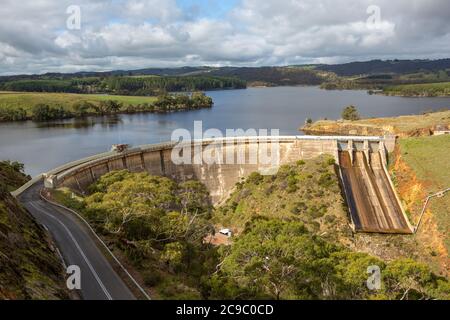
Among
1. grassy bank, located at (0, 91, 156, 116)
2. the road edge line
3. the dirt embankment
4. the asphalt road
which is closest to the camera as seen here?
the asphalt road

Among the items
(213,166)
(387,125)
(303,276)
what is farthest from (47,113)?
(303,276)

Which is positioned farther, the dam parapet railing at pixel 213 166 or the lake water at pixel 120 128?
the lake water at pixel 120 128

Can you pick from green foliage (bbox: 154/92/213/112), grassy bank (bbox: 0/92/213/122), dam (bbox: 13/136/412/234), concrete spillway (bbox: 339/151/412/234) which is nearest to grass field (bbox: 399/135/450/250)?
dam (bbox: 13/136/412/234)

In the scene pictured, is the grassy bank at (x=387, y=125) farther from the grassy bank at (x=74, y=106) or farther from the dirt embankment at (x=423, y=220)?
the grassy bank at (x=74, y=106)

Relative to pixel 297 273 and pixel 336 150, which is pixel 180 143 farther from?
pixel 297 273

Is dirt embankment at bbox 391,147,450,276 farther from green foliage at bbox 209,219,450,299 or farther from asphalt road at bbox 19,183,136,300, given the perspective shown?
asphalt road at bbox 19,183,136,300

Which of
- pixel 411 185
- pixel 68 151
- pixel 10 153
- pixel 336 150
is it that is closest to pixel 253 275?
pixel 411 185

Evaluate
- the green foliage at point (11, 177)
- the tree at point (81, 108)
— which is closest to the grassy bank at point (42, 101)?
the tree at point (81, 108)
